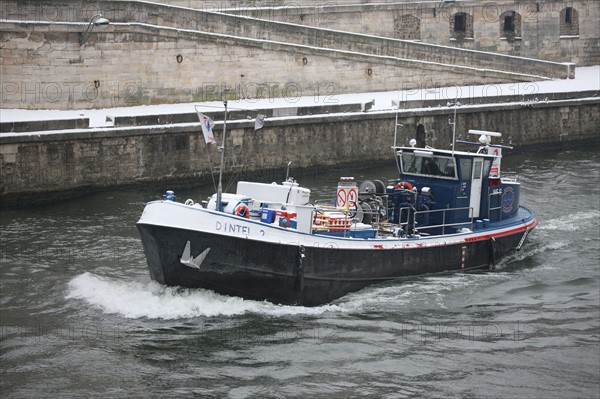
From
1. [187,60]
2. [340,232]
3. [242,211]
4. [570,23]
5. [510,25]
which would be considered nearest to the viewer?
[242,211]

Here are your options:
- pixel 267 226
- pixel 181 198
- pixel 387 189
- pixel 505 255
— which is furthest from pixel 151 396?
pixel 181 198

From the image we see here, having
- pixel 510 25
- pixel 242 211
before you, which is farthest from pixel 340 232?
pixel 510 25

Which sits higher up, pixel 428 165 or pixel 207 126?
pixel 207 126

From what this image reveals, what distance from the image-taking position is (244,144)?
3231 centimetres

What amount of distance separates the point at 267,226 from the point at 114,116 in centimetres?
1113

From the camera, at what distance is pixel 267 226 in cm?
2014

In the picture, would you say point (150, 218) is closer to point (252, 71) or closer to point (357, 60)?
point (252, 71)

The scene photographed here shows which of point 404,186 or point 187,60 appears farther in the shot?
point 187,60

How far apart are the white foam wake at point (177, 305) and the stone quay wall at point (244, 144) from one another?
860 centimetres

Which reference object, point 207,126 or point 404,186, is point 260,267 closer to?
point 207,126

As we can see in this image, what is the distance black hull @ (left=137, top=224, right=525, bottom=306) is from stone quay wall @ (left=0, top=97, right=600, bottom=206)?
9.40 metres

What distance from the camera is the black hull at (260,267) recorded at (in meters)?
19.8

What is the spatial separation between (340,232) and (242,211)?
1985 millimetres

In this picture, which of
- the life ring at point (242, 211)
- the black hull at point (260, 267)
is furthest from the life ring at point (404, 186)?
the life ring at point (242, 211)
